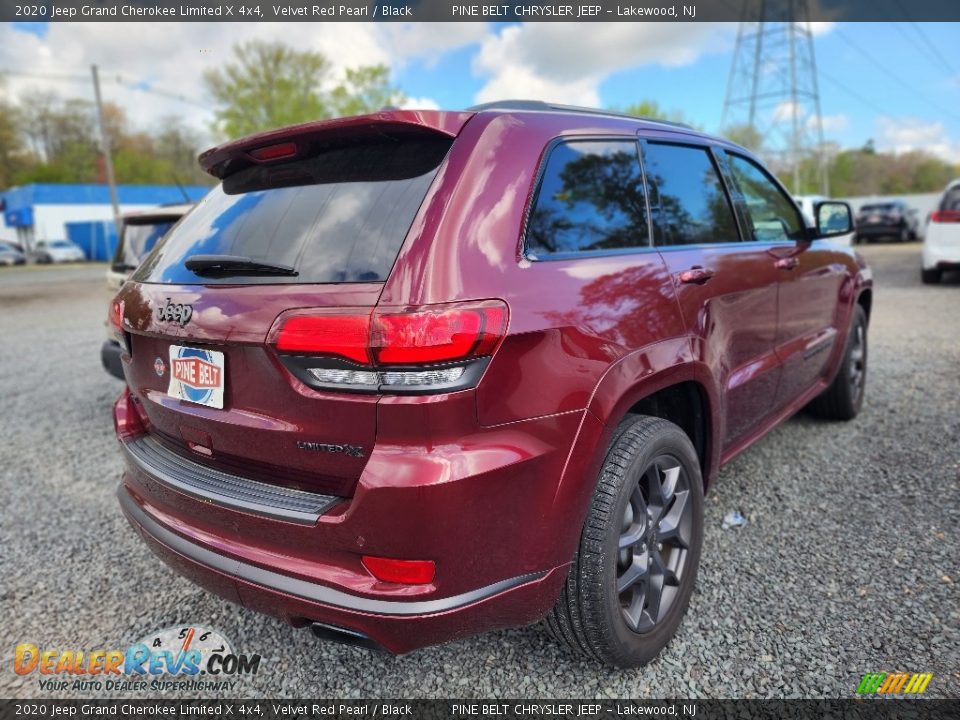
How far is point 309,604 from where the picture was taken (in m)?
1.68

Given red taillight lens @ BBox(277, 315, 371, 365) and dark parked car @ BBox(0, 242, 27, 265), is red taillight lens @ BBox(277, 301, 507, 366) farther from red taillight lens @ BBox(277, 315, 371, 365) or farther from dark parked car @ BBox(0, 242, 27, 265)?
dark parked car @ BBox(0, 242, 27, 265)


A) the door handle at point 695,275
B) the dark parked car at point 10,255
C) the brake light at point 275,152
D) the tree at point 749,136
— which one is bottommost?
the dark parked car at point 10,255

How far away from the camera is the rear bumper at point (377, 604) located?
163 centimetres

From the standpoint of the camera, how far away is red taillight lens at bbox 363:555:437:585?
1624 mm

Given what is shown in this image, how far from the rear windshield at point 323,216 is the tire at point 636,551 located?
96cm

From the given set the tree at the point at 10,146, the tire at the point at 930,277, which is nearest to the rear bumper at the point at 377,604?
the tire at the point at 930,277

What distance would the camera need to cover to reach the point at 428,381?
157 centimetres

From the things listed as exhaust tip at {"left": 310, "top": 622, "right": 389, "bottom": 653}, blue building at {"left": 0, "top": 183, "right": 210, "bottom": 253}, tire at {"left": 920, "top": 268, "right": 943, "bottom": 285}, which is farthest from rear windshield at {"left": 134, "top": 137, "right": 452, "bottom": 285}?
blue building at {"left": 0, "top": 183, "right": 210, "bottom": 253}

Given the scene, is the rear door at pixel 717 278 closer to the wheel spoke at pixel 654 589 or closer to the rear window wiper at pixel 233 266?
the wheel spoke at pixel 654 589

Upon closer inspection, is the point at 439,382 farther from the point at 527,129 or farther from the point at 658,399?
the point at 658,399

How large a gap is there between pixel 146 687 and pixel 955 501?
3663 mm

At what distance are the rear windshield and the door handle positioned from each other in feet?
3.37

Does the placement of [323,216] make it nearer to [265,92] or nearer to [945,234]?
[945,234]

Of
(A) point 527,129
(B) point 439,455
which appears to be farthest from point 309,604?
(A) point 527,129
